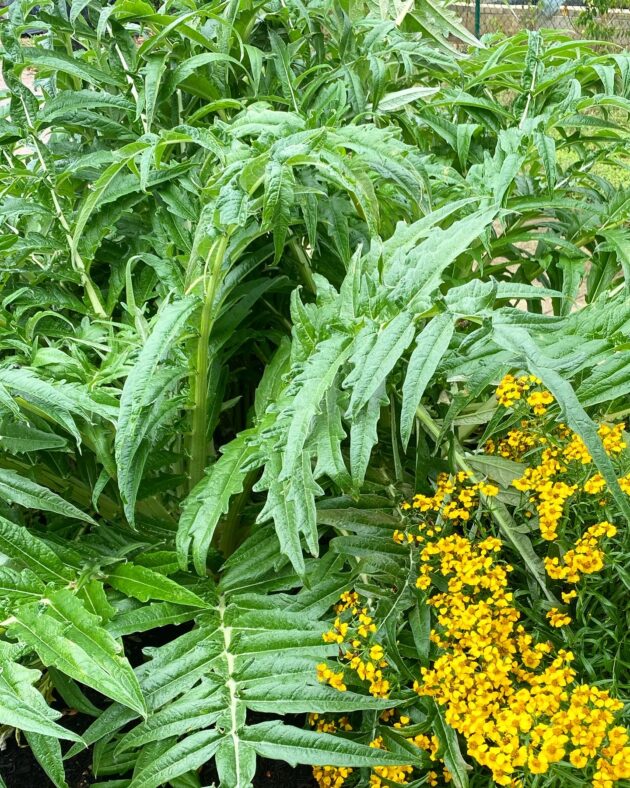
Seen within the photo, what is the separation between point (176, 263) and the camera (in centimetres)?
152

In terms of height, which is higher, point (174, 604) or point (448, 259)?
point (448, 259)

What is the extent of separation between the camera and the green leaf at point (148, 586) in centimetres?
122

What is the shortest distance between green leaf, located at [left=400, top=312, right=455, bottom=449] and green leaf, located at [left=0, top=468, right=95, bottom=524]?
0.54 m

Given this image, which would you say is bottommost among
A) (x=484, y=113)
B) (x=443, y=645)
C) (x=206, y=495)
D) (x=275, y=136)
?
(x=443, y=645)

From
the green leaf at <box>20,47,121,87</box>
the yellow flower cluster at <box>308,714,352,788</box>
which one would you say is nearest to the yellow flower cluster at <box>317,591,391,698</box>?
the yellow flower cluster at <box>308,714,352,788</box>

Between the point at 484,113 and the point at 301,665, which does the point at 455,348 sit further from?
the point at 484,113

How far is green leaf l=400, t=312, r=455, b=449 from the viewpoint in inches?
37.5

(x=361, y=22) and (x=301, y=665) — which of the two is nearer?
(x=301, y=665)

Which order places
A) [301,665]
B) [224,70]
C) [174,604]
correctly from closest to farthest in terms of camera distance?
[301,665], [174,604], [224,70]

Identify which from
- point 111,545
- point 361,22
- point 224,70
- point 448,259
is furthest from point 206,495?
point 361,22

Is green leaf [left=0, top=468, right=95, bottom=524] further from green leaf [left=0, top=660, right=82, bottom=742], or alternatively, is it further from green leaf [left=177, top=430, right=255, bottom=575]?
green leaf [left=0, top=660, right=82, bottom=742]

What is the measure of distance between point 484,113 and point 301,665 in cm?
116

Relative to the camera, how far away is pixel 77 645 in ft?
3.47

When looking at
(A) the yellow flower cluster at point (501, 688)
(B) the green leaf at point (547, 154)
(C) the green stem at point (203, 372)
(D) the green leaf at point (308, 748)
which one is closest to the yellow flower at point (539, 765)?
(A) the yellow flower cluster at point (501, 688)
